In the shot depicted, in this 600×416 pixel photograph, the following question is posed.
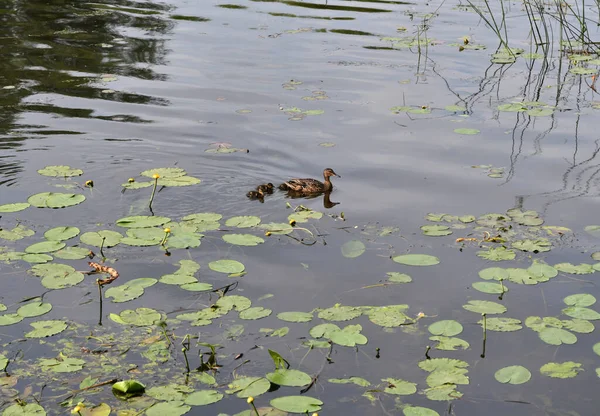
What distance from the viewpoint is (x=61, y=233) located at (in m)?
5.80

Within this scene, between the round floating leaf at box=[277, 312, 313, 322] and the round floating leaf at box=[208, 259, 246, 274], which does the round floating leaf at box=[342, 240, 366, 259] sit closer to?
the round floating leaf at box=[208, 259, 246, 274]

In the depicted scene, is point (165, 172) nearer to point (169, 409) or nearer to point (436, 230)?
point (436, 230)

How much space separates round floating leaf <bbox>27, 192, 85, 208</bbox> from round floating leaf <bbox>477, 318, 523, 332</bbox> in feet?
10.7

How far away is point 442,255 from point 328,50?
21.8 feet

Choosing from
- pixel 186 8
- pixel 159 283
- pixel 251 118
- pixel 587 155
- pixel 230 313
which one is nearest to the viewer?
pixel 230 313

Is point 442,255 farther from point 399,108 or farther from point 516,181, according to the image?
point 399,108

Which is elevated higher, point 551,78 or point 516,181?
point 551,78

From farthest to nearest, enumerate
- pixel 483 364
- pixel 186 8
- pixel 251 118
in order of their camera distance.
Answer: pixel 186 8, pixel 251 118, pixel 483 364

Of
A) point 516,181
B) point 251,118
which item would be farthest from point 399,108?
point 516,181

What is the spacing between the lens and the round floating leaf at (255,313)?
4.86 meters

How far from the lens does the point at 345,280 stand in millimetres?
5445

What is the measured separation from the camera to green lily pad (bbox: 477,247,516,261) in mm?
5762

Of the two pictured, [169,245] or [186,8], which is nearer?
[169,245]

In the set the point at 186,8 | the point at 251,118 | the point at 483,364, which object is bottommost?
the point at 483,364
